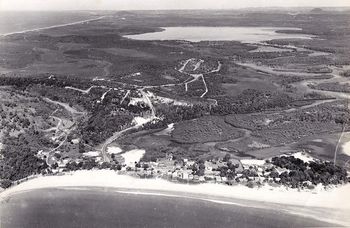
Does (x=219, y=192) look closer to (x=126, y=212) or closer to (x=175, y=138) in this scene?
(x=126, y=212)

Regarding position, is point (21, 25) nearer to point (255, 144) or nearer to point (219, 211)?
point (255, 144)

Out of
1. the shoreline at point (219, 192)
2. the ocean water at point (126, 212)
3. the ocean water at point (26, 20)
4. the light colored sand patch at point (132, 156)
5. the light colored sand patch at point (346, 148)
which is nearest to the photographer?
the ocean water at point (126, 212)

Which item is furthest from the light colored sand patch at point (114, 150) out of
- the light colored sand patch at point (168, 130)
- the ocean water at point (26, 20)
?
the ocean water at point (26, 20)

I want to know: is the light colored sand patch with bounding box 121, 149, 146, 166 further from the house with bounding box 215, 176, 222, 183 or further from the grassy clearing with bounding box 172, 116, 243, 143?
the house with bounding box 215, 176, 222, 183

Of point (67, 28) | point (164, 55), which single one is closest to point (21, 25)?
point (67, 28)

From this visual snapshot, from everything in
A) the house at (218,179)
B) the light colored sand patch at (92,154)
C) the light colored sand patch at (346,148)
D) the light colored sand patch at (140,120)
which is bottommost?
the light colored sand patch at (92,154)

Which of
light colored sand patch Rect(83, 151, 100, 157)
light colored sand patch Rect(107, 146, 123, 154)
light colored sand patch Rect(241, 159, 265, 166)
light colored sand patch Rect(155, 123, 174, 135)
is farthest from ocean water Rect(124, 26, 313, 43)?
light colored sand patch Rect(83, 151, 100, 157)

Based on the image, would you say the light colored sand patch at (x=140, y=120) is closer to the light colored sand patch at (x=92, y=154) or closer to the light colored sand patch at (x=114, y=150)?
the light colored sand patch at (x=114, y=150)

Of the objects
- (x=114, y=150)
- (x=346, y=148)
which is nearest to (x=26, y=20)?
(x=114, y=150)
